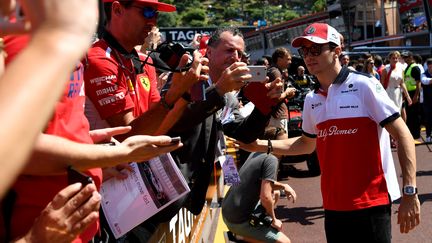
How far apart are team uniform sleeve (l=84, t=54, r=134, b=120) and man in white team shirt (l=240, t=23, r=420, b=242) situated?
65.8 inches

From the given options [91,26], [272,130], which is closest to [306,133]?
→ [272,130]

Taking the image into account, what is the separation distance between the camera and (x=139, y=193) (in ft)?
7.50

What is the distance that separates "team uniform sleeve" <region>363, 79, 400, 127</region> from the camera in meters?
3.53

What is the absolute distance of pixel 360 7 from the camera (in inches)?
1049

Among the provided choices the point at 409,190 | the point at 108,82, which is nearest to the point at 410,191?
the point at 409,190

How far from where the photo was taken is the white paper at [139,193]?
222cm

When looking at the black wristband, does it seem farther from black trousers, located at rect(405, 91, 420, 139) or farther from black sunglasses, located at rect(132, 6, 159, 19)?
black trousers, located at rect(405, 91, 420, 139)

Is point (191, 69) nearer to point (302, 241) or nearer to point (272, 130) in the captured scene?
point (272, 130)

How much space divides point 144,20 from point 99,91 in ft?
1.73

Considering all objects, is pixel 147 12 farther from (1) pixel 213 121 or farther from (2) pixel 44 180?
(2) pixel 44 180

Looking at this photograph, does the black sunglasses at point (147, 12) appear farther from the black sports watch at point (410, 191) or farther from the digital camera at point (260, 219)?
the digital camera at point (260, 219)

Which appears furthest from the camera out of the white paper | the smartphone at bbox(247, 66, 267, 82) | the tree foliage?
the tree foliage

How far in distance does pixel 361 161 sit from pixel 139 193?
1860 mm

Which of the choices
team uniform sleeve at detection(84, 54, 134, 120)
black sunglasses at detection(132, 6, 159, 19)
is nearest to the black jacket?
team uniform sleeve at detection(84, 54, 134, 120)
